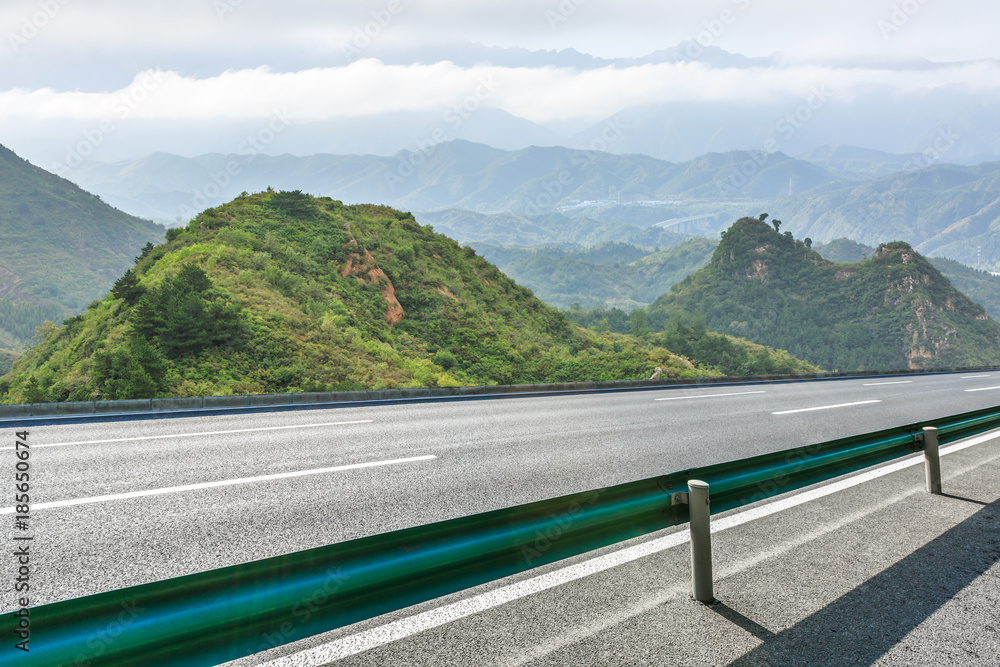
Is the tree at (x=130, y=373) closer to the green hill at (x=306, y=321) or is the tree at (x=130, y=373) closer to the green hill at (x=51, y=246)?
the green hill at (x=306, y=321)

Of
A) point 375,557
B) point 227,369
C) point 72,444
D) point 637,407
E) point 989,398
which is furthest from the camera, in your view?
point 227,369

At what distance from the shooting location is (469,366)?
3005cm

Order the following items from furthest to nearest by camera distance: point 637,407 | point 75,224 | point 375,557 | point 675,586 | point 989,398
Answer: point 75,224 → point 989,398 → point 637,407 → point 675,586 → point 375,557

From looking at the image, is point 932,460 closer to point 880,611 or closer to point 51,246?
point 880,611

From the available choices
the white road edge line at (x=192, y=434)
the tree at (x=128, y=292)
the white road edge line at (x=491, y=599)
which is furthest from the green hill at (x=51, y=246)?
the white road edge line at (x=491, y=599)

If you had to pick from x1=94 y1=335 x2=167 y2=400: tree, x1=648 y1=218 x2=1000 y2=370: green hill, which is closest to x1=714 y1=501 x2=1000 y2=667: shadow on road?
x1=94 y1=335 x2=167 y2=400: tree

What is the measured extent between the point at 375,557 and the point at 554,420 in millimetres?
8579

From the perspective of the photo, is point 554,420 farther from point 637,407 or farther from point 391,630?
point 391,630

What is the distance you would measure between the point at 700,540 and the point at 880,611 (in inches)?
40.2

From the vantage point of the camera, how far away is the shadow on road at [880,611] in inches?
113

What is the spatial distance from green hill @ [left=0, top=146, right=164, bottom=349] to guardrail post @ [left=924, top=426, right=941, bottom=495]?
140 meters

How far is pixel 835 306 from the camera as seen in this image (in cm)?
12444

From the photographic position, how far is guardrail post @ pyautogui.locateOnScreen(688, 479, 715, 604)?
131 inches

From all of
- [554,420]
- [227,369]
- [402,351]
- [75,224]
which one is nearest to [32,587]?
[554,420]
